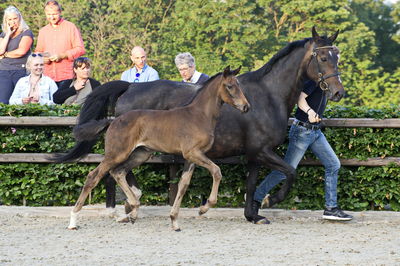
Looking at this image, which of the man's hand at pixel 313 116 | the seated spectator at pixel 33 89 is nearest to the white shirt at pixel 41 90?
the seated spectator at pixel 33 89

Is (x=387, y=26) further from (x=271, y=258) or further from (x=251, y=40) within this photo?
(x=271, y=258)

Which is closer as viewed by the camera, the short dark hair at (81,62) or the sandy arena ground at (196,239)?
the sandy arena ground at (196,239)

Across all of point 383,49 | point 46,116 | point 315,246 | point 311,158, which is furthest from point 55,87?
point 383,49

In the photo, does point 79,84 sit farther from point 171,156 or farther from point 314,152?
point 314,152

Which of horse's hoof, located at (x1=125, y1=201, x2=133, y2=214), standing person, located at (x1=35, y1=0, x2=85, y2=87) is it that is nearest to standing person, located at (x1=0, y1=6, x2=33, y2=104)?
standing person, located at (x1=35, y1=0, x2=85, y2=87)

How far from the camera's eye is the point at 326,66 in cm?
852

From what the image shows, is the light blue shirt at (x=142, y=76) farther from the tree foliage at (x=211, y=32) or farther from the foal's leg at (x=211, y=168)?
the tree foliage at (x=211, y=32)

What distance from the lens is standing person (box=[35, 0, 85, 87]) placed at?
10.8 m

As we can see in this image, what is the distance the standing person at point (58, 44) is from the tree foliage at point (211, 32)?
57.1ft

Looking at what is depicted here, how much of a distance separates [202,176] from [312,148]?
4.90 feet

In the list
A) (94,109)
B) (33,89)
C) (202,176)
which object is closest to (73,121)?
(94,109)

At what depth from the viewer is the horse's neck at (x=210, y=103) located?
27.1ft

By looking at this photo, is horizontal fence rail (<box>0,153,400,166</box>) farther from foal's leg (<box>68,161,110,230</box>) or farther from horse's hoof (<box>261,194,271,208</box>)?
foal's leg (<box>68,161,110,230</box>)

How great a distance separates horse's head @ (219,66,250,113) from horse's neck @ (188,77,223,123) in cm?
10
